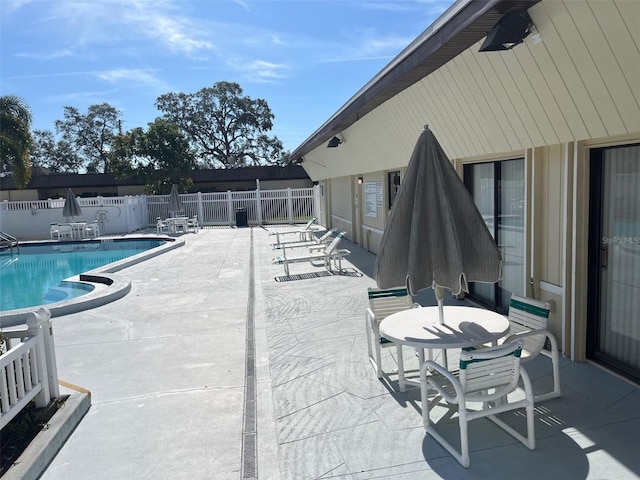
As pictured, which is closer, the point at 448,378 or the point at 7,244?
the point at 448,378

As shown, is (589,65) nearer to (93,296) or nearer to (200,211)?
(93,296)

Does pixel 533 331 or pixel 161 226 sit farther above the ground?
pixel 161 226

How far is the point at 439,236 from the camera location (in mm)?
3715

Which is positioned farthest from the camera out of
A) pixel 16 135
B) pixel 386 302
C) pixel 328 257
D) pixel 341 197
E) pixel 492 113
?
pixel 16 135

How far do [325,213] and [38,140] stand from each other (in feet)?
154

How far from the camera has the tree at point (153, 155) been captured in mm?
29859

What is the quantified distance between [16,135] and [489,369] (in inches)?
989

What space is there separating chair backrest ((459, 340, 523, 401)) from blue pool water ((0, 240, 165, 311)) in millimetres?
9967

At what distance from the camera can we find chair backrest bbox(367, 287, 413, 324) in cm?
503

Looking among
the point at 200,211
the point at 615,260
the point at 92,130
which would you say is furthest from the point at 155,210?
the point at 92,130

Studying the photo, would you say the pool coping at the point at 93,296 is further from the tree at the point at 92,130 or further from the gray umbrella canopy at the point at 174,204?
the tree at the point at 92,130

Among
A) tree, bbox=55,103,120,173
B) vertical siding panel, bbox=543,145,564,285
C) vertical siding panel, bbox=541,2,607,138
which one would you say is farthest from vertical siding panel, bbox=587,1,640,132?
tree, bbox=55,103,120,173

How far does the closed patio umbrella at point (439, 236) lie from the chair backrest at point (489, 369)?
25.3 inches

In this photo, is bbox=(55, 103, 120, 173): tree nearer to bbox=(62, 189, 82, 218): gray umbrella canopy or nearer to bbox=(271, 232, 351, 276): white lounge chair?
bbox=(62, 189, 82, 218): gray umbrella canopy
